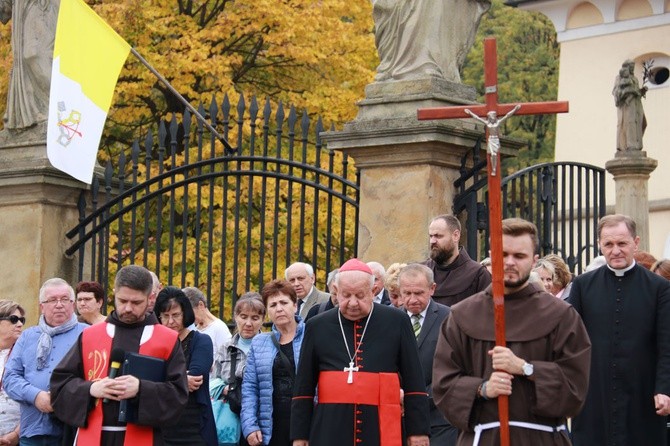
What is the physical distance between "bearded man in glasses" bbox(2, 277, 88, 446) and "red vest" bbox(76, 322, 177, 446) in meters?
1.71

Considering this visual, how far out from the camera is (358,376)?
793 centimetres

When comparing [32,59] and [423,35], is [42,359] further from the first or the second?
[32,59]

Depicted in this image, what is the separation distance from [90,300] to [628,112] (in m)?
8.61

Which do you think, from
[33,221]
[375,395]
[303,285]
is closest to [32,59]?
[33,221]

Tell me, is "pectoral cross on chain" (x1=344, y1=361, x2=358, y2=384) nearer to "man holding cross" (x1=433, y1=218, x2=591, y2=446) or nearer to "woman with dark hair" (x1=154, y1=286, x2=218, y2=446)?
"man holding cross" (x1=433, y1=218, x2=591, y2=446)

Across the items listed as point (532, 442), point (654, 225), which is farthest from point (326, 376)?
point (654, 225)

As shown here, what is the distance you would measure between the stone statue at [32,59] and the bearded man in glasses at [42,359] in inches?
157

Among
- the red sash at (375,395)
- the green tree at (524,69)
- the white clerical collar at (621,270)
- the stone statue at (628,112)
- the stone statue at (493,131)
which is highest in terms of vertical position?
the green tree at (524,69)

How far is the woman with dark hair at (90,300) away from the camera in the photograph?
10.7 meters

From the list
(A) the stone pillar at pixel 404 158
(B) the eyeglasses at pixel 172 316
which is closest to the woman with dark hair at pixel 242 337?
(B) the eyeglasses at pixel 172 316

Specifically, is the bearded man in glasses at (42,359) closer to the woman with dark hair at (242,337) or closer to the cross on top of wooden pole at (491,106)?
the woman with dark hair at (242,337)

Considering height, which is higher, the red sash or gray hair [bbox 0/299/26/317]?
gray hair [bbox 0/299/26/317]

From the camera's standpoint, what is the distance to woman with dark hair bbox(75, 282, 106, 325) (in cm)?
1066

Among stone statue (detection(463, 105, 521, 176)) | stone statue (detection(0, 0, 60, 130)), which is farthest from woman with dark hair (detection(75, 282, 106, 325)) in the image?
stone statue (detection(463, 105, 521, 176))
